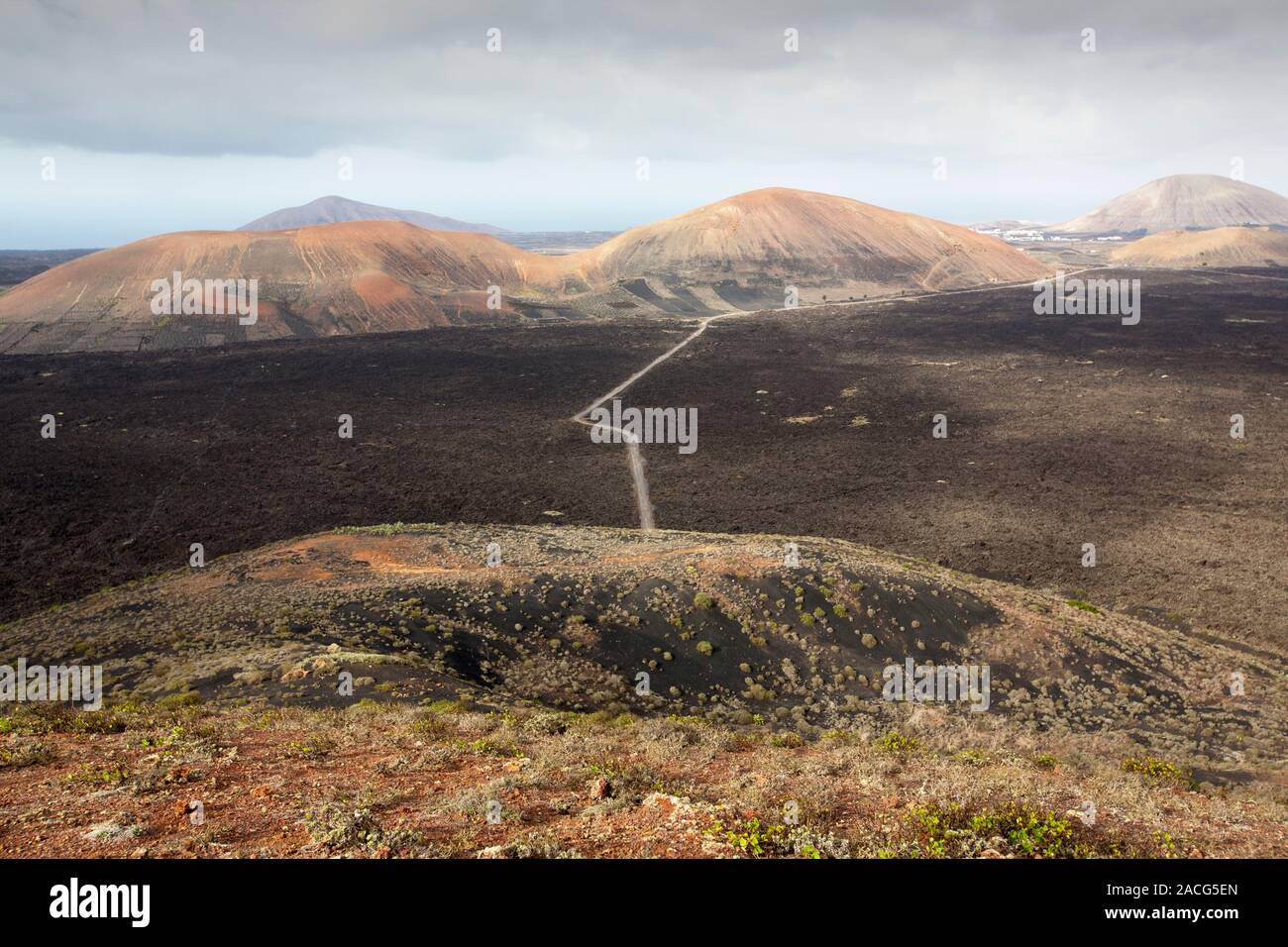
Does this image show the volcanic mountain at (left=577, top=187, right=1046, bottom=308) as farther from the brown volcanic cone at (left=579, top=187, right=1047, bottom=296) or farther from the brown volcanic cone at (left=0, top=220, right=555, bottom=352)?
the brown volcanic cone at (left=0, top=220, right=555, bottom=352)

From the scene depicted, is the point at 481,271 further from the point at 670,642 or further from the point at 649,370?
the point at 670,642

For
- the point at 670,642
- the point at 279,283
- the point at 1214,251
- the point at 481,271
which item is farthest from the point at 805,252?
the point at 670,642

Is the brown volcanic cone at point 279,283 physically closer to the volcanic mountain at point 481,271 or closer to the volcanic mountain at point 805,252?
the volcanic mountain at point 481,271

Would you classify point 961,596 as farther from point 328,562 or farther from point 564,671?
point 328,562

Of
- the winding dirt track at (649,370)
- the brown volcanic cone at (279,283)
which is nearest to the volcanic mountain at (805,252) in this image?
the winding dirt track at (649,370)

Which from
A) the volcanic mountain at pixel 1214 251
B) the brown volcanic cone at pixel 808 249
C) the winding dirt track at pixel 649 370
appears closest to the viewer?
the winding dirt track at pixel 649 370

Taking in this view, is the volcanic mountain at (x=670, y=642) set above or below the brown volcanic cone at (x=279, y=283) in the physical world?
below
